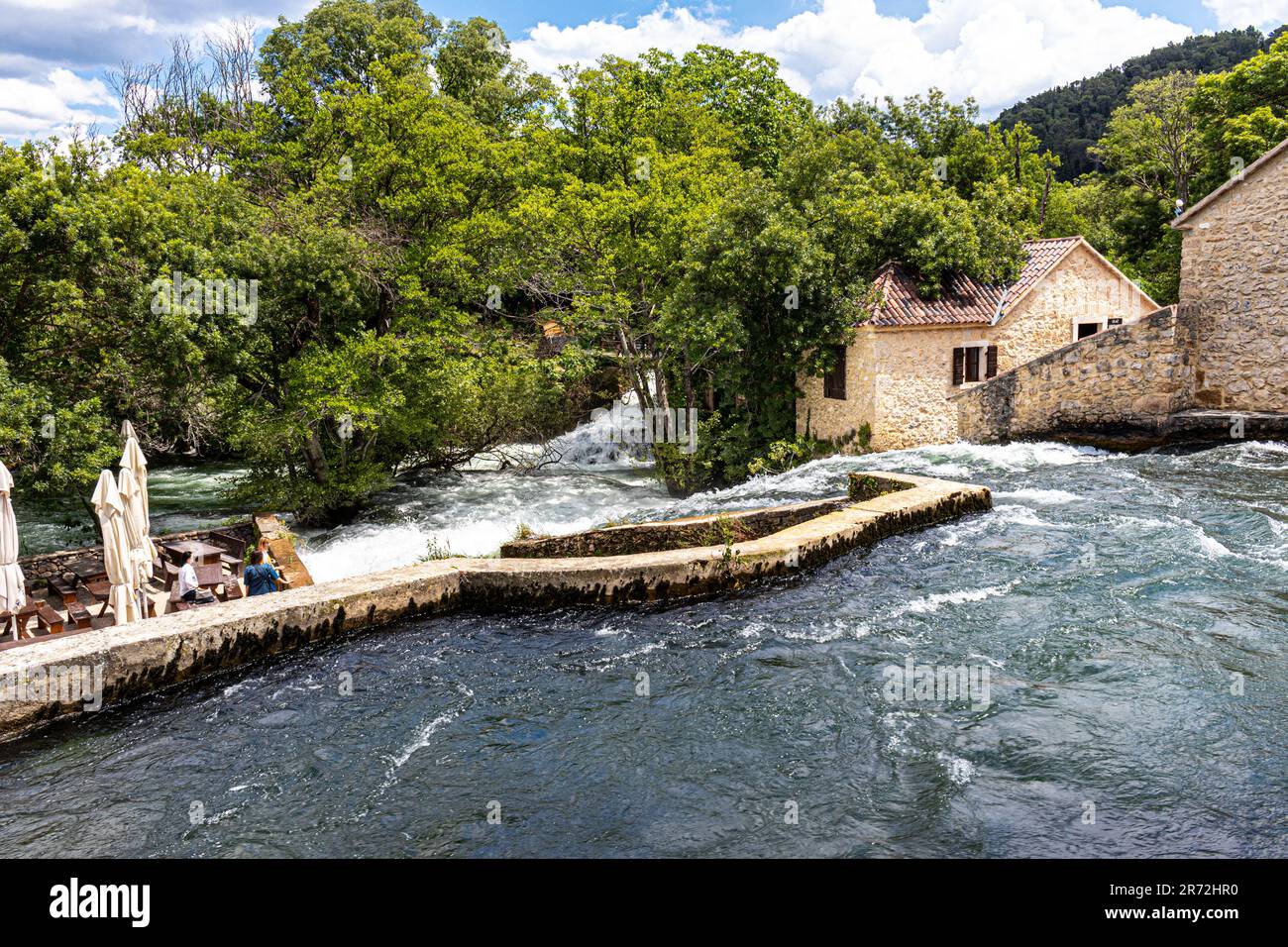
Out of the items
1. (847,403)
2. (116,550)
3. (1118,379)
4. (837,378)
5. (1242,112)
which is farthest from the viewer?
(1242,112)

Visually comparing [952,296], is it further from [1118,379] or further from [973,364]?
[1118,379]

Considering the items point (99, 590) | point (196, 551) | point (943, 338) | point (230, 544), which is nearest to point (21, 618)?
point (99, 590)

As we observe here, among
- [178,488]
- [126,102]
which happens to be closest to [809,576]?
[178,488]

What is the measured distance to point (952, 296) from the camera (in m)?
20.2

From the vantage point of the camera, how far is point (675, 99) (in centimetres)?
2592

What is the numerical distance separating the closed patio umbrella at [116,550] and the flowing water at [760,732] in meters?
2.95

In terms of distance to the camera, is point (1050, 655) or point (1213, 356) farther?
point (1213, 356)

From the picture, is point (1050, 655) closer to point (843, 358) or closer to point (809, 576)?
point (809, 576)

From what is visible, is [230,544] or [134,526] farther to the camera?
[230,544]

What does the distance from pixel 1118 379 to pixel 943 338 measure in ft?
12.9

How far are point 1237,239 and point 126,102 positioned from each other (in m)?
38.8

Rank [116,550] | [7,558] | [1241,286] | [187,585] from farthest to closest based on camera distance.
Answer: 1. [1241,286]
2. [187,585]
3. [116,550]
4. [7,558]

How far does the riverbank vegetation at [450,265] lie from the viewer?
13.3 meters
